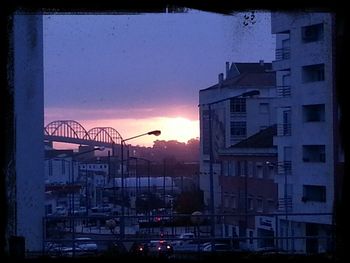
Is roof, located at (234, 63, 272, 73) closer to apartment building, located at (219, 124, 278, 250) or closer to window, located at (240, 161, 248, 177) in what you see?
apartment building, located at (219, 124, 278, 250)

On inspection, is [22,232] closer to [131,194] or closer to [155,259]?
[155,259]

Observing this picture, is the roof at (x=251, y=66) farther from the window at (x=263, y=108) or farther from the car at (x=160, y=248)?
the car at (x=160, y=248)

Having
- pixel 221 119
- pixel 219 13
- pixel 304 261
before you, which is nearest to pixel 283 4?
pixel 219 13

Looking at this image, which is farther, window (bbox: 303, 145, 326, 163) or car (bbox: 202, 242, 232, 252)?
window (bbox: 303, 145, 326, 163)

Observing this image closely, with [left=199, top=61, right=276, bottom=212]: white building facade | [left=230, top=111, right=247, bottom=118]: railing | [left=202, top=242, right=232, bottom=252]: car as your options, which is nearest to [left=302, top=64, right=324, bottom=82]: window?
[left=199, top=61, right=276, bottom=212]: white building facade

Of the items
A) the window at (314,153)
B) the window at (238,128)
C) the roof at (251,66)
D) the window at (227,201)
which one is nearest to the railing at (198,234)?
the window at (314,153)
